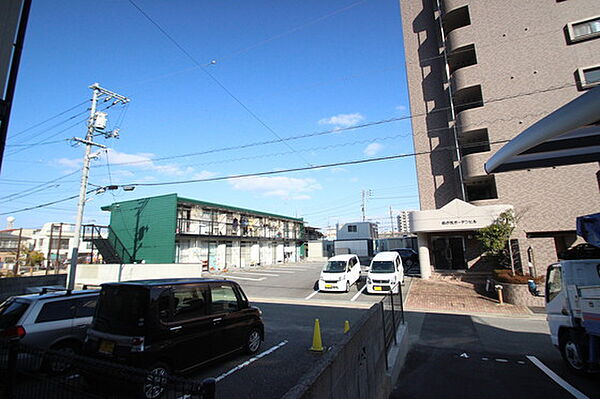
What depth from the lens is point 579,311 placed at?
5.59 metres

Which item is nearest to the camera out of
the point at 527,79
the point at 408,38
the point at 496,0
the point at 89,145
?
the point at 89,145

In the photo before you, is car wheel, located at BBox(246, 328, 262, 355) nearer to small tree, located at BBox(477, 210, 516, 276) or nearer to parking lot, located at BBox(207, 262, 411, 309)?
parking lot, located at BBox(207, 262, 411, 309)

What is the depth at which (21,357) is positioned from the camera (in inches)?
133

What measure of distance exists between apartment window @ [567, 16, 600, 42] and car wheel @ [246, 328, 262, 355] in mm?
26632

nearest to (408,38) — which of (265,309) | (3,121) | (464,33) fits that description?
(464,33)

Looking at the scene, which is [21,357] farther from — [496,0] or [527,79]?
[496,0]

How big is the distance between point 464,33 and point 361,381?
2584cm

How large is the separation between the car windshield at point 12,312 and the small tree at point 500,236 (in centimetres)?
1904

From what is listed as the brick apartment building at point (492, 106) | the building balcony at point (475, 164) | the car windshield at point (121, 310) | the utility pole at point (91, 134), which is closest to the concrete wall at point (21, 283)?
the utility pole at point (91, 134)

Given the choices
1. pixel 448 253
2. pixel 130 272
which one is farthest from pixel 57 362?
pixel 448 253

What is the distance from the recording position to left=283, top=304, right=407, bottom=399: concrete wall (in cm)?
240

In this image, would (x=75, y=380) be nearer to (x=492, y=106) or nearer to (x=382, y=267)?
(x=382, y=267)

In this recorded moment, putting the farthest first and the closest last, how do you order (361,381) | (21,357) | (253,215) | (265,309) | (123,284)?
(253,215) → (265,309) → (123,284) → (361,381) → (21,357)

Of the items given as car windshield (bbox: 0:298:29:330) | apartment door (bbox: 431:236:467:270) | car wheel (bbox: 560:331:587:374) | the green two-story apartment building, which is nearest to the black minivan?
car windshield (bbox: 0:298:29:330)
